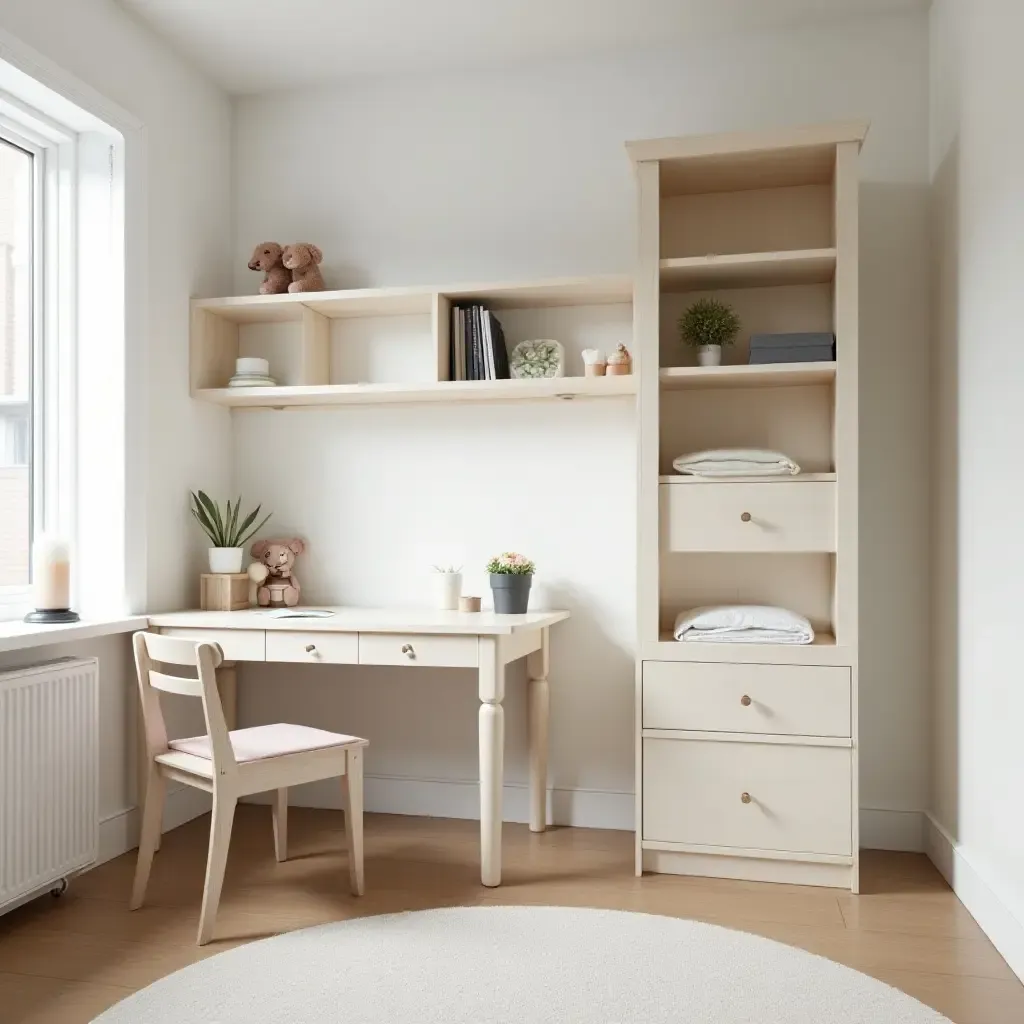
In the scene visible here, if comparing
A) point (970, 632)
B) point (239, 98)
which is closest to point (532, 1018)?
point (970, 632)

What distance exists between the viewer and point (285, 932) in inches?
95.7

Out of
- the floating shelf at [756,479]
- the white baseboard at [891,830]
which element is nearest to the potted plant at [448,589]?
the floating shelf at [756,479]

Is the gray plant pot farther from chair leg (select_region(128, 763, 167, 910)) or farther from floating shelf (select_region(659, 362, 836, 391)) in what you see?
chair leg (select_region(128, 763, 167, 910))

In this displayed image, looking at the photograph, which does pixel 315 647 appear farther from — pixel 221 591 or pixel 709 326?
pixel 709 326

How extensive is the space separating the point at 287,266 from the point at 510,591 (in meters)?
1.36

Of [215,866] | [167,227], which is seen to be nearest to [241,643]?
[215,866]

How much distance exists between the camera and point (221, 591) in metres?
3.31

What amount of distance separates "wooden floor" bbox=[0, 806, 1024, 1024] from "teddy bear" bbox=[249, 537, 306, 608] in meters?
0.77

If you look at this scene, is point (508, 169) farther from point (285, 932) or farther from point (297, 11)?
point (285, 932)

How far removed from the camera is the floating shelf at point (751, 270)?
9.39 feet

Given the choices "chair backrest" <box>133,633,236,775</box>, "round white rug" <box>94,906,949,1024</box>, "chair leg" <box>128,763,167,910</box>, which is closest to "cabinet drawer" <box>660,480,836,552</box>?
"round white rug" <box>94,906,949,1024</box>

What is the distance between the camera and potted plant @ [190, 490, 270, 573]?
3359 mm

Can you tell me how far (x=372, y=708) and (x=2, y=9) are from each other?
2.39 m

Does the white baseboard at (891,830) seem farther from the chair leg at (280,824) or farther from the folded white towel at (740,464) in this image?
the chair leg at (280,824)
